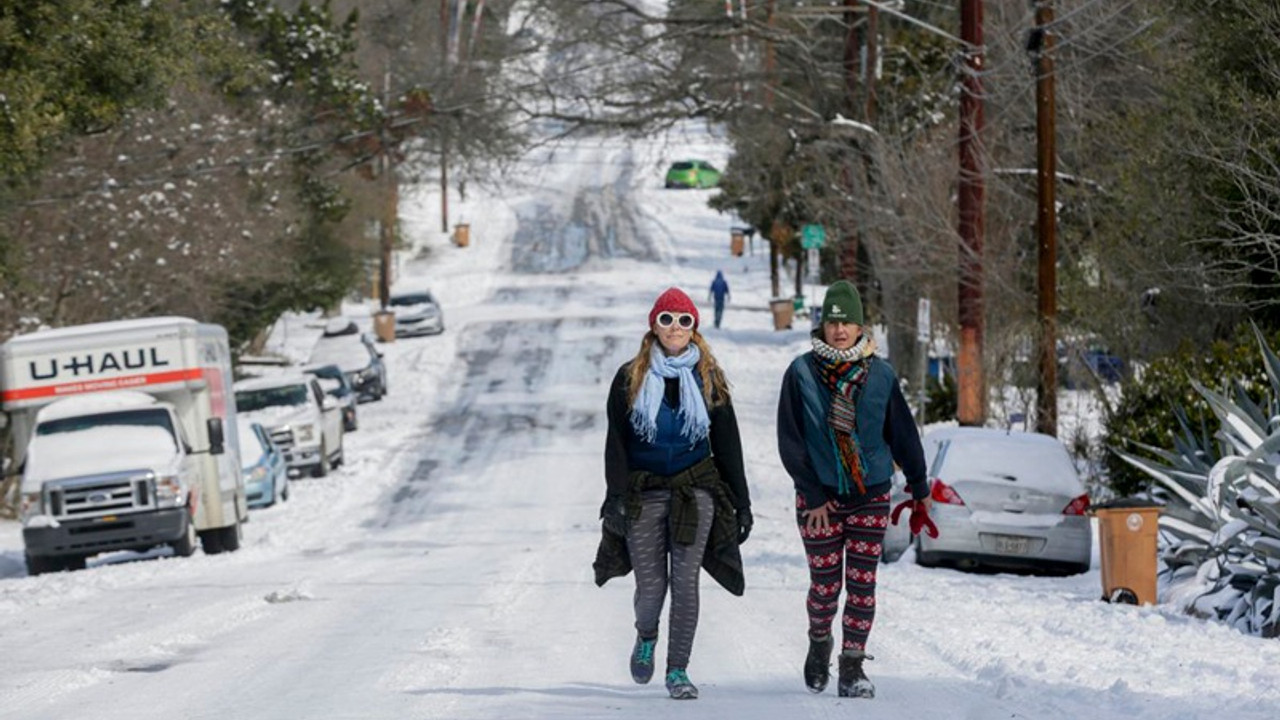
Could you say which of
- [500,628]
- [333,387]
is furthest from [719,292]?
[500,628]

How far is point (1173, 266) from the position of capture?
23297 millimetres

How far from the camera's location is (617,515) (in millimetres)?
9570

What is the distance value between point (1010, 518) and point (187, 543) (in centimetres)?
993

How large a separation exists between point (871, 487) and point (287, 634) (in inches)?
232

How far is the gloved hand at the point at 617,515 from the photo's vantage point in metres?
9.54

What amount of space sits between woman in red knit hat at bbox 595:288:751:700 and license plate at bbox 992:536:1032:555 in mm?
9987

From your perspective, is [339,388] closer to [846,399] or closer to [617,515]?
[617,515]

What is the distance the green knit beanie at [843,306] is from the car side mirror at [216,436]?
15.9m

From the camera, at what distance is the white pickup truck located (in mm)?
35969

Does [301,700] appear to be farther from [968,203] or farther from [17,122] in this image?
[968,203]

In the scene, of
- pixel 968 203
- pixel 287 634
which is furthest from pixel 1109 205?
pixel 287 634

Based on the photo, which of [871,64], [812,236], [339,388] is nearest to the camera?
[871,64]

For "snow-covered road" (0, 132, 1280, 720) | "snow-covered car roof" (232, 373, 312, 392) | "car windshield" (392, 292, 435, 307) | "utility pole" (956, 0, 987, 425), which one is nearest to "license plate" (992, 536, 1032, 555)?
"snow-covered road" (0, 132, 1280, 720)

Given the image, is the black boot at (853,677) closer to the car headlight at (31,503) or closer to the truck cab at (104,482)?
the truck cab at (104,482)
